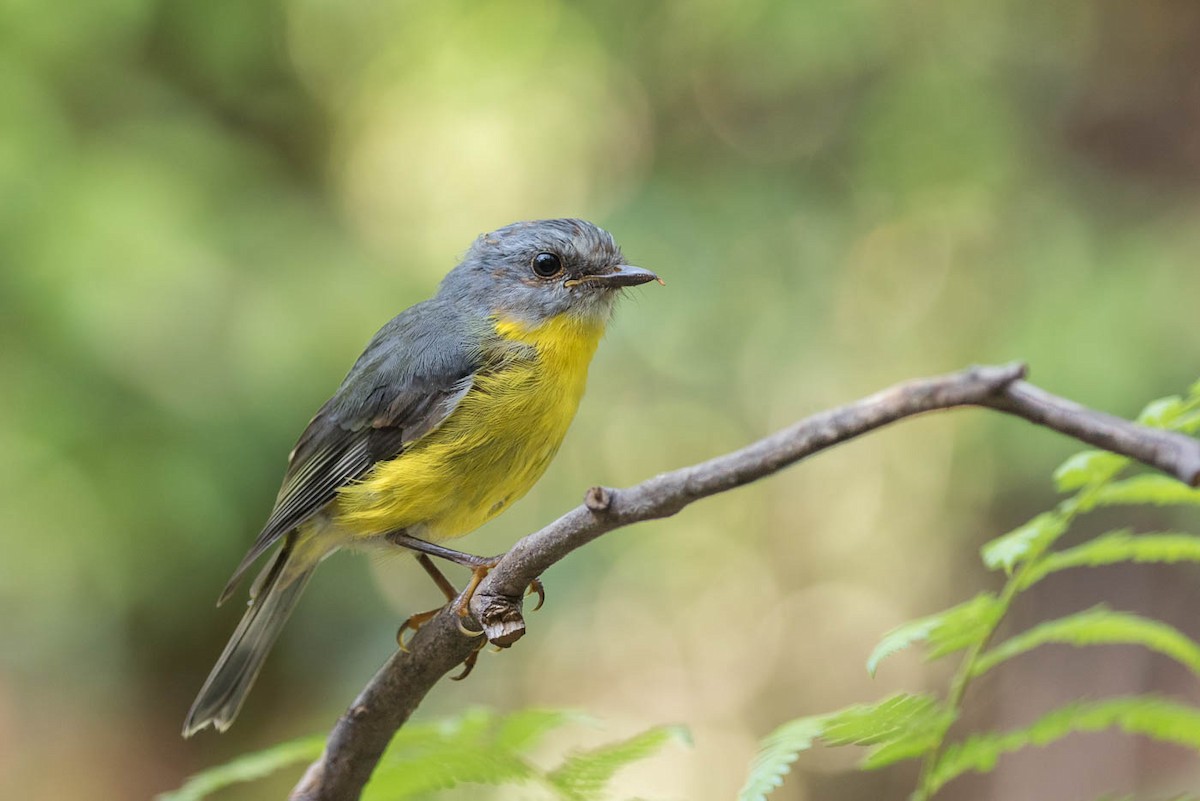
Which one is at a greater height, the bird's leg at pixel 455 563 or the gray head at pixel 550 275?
the gray head at pixel 550 275

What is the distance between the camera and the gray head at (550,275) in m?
3.15

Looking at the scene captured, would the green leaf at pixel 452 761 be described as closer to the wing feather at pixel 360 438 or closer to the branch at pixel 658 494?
the branch at pixel 658 494

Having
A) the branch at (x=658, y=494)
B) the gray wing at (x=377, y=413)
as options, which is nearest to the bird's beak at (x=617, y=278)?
the gray wing at (x=377, y=413)

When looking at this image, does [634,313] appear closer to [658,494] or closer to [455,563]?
[455,563]

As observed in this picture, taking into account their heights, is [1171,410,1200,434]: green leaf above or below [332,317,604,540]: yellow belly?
below

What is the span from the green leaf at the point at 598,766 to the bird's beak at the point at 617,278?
1.41m

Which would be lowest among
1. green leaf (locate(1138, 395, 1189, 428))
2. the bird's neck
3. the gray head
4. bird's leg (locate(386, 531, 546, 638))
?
green leaf (locate(1138, 395, 1189, 428))

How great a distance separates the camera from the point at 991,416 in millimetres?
4852

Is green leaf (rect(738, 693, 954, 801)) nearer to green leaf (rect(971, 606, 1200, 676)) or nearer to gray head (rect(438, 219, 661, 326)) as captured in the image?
green leaf (rect(971, 606, 1200, 676))

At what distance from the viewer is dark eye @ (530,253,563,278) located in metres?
3.22

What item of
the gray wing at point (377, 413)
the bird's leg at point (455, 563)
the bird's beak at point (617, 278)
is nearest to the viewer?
the bird's leg at point (455, 563)

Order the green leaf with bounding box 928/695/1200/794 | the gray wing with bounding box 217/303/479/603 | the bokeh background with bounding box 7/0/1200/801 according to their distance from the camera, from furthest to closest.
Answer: the bokeh background with bounding box 7/0/1200/801, the gray wing with bounding box 217/303/479/603, the green leaf with bounding box 928/695/1200/794

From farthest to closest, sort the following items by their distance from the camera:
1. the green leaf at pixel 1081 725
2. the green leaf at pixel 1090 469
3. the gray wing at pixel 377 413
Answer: the gray wing at pixel 377 413 → the green leaf at pixel 1081 725 → the green leaf at pixel 1090 469

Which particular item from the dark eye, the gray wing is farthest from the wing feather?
the dark eye
